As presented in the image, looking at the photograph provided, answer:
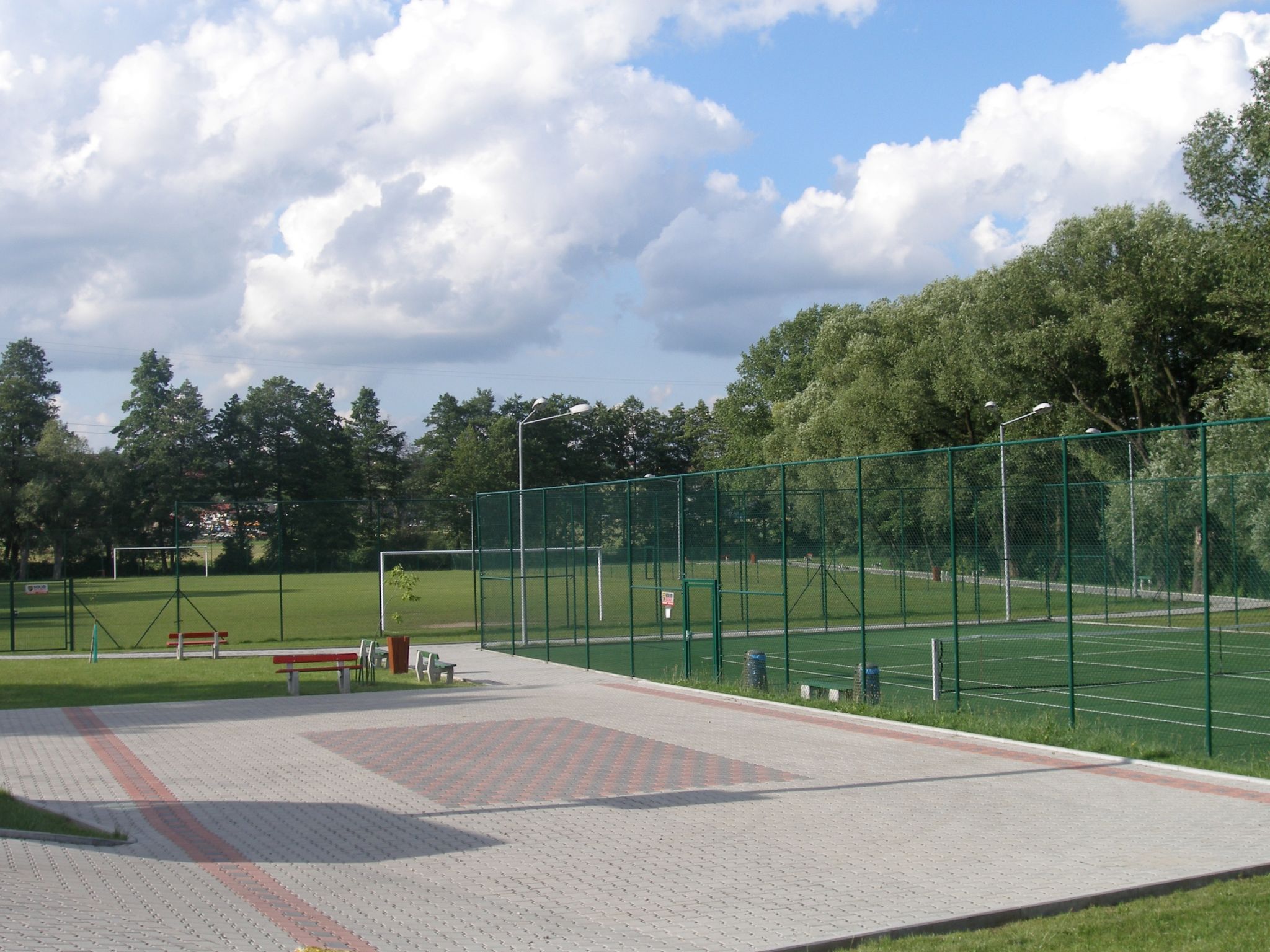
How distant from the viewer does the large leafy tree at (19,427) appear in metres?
70.4

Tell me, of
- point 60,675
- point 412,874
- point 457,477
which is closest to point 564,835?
point 412,874

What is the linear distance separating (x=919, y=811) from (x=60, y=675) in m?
19.9

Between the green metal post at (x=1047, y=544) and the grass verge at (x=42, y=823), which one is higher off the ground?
the green metal post at (x=1047, y=544)

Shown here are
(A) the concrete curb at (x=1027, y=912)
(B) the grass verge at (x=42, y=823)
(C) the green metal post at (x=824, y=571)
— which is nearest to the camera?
(A) the concrete curb at (x=1027, y=912)

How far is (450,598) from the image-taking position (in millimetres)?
47938

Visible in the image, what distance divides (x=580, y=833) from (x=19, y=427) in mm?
82650

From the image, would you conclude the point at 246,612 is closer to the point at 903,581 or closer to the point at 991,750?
the point at 903,581

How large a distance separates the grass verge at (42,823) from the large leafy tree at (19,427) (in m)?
54.8

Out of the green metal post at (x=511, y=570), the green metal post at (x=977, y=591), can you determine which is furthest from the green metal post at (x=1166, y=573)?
the green metal post at (x=511, y=570)

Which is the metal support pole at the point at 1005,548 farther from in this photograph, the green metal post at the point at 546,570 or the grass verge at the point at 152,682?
the grass verge at the point at 152,682

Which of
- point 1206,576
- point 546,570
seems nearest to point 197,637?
point 546,570

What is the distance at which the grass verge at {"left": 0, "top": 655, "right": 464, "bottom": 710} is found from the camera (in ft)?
66.2

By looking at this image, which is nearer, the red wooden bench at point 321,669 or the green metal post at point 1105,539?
the red wooden bench at point 321,669

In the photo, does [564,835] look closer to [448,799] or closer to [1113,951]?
[448,799]
